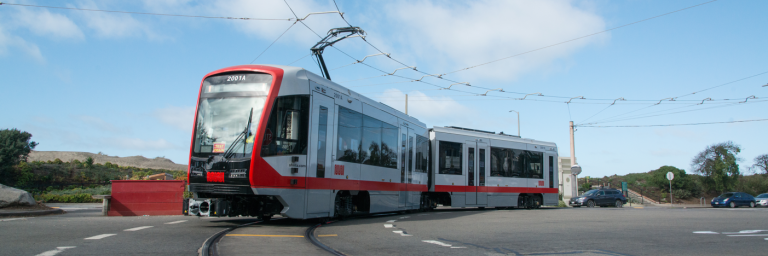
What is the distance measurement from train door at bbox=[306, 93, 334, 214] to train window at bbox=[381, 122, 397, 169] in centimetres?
292

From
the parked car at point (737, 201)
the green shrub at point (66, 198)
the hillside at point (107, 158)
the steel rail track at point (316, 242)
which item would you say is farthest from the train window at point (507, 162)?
the hillside at point (107, 158)

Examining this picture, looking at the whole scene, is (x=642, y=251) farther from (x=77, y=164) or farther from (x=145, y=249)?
(x=77, y=164)

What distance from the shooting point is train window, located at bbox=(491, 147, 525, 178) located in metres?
20.7

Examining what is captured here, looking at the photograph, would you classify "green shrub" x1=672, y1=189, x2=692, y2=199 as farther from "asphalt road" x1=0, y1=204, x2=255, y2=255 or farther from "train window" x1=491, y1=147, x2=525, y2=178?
"asphalt road" x1=0, y1=204, x2=255, y2=255

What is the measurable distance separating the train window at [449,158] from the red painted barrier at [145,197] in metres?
9.09

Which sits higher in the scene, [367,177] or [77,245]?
[367,177]

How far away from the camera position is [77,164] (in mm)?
40500

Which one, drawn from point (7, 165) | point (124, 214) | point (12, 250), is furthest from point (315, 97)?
point (7, 165)

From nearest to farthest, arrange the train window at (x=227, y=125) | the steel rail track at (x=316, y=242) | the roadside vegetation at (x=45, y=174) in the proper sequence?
the steel rail track at (x=316, y=242) < the train window at (x=227, y=125) < the roadside vegetation at (x=45, y=174)

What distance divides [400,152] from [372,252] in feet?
28.0

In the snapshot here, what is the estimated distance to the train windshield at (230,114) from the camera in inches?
378

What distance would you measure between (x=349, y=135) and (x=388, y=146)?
2.45 meters

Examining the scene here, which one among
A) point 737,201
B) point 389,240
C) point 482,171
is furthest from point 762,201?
point 389,240

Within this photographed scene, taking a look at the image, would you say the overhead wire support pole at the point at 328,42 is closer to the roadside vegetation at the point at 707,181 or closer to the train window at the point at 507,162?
the train window at the point at 507,162
